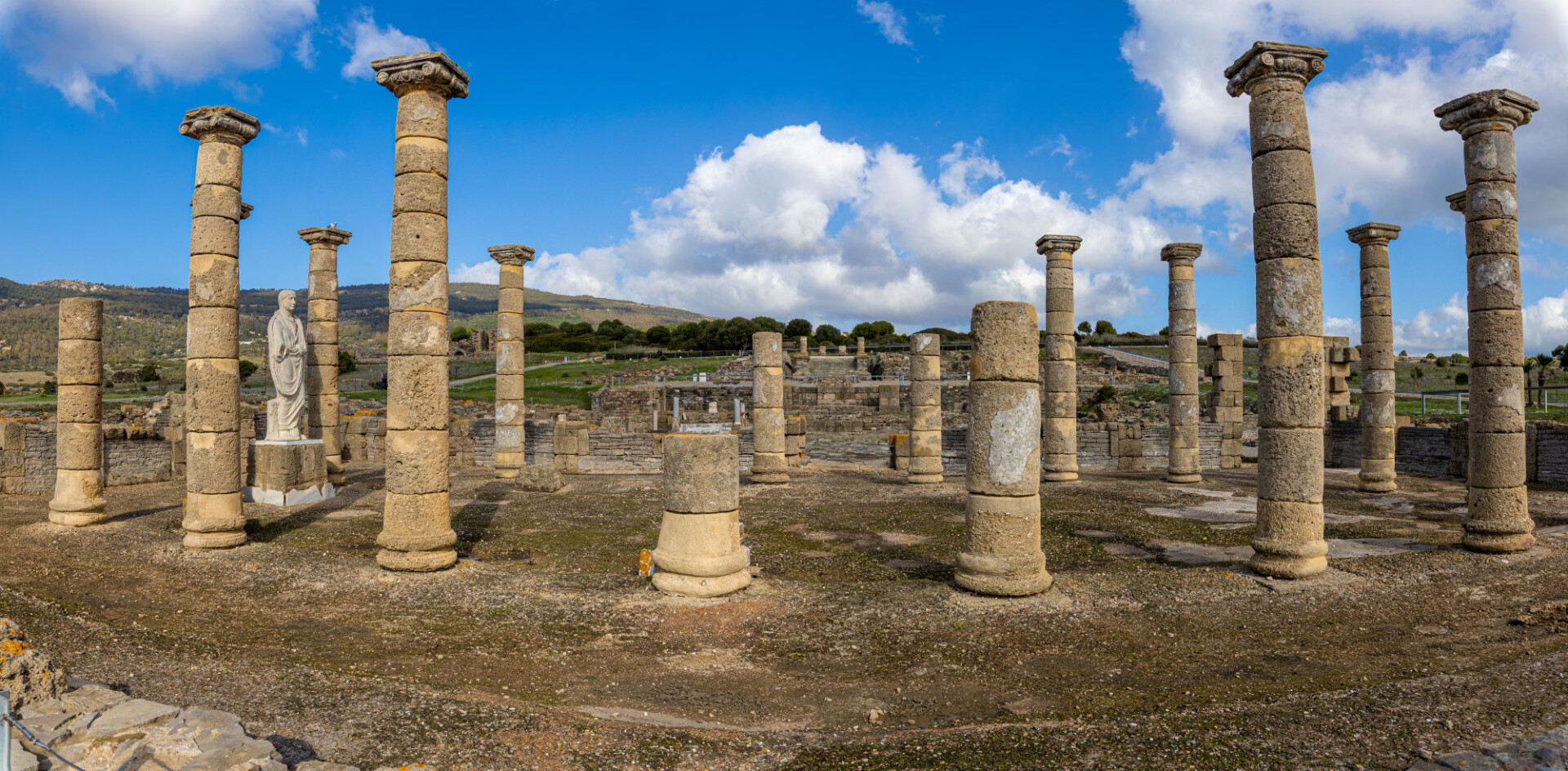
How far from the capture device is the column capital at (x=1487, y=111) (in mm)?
10500

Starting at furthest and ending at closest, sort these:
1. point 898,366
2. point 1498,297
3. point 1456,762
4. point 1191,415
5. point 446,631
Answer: point 898,366, point 1191,415, point 1498,297, point 446,631, point 1456,762

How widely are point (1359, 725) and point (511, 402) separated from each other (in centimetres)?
1751

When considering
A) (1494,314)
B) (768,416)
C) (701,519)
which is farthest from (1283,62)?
(768,416)

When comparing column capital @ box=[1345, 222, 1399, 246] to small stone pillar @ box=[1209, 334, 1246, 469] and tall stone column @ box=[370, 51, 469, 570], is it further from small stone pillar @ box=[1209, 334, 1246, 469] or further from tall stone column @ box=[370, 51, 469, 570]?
tall stone column @ box=[370, 51, 469, 570]

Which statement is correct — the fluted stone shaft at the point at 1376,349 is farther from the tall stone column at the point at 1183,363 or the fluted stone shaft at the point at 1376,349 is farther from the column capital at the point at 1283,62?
the column capital at the point at 1283,62

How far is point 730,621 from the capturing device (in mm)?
7832

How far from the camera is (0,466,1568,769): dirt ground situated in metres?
5.12

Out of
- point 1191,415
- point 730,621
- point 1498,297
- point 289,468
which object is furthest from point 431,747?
point 1191,415

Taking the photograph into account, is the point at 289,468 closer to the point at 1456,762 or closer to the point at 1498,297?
the point at 1456,762

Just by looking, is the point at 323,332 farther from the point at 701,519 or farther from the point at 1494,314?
the point at 1494,314

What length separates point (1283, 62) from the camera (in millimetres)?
9445

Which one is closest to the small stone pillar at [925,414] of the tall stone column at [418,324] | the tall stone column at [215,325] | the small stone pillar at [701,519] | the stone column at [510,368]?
the stone column at [510,368]

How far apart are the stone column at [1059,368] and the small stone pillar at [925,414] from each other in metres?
2.26

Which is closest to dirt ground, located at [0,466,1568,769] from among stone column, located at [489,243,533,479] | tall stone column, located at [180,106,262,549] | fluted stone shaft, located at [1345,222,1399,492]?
tall stone column, located at [180,106,262,549]
